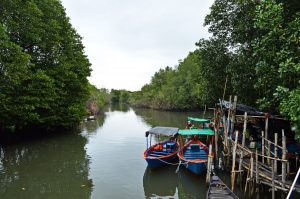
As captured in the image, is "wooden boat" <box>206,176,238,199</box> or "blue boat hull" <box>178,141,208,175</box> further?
"blue boat hull" <box>178,141,208,175</box>

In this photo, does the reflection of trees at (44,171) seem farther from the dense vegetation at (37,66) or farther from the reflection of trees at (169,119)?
the reflection of trees at (169,119)

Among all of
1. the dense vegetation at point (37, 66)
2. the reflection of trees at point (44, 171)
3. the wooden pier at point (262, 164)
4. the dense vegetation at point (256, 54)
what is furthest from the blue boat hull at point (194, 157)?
the dense vegetation at point (37, 66)

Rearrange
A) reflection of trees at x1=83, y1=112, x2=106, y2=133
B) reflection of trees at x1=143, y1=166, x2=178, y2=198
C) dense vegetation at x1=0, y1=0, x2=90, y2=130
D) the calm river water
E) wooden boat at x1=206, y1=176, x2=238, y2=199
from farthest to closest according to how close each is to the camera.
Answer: reflection of trees at x1=83, y1=112, x2=106, y2=133 < dense vegetation at x1=0, y1=0, x2=90, y2=130 < reflection of trees at x1=143, y1=166, x2=178, y2=198 < the calm river water < wooden boat at x1=206, y1=176, x2=238, y2=199

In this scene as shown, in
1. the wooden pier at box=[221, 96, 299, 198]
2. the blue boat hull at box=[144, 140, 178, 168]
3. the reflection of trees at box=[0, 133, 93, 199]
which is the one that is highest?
the wooden pier at box=[221, 96, 299, 198]

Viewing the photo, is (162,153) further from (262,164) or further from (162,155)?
(262,164)

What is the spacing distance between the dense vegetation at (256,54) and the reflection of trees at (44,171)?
390 inches

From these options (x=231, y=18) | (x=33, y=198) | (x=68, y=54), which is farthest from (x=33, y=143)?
(x=231, y=18)

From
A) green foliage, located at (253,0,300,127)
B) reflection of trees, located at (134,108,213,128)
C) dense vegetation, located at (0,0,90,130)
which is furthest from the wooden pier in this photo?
reflection of trees, located at (134,108,213,128)

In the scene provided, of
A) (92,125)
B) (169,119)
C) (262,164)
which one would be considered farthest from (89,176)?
(169,119)

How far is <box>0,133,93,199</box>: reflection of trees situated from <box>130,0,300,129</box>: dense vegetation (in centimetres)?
992

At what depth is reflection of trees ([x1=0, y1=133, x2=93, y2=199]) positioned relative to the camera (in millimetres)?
13156

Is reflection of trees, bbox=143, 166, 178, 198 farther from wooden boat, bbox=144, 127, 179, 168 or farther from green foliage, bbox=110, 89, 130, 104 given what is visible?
green foliage, bbox=110, 89, 130, 104

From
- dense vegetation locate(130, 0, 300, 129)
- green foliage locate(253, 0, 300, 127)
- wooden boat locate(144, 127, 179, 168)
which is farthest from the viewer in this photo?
wooden boat locate(144, 127, 179, 168)

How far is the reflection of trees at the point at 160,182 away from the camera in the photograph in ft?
44.2
